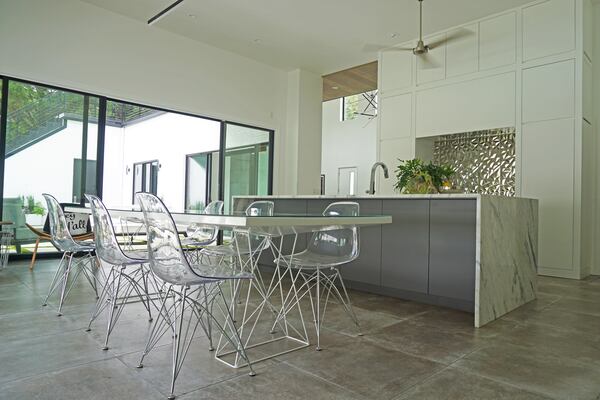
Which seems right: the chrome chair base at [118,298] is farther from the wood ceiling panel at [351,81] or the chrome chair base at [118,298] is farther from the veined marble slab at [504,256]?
the wood ceiling panel at [351,81]

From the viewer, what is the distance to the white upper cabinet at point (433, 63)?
6.06 meters

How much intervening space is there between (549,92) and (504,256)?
311 centimetres

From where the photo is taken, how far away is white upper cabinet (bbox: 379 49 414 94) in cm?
648

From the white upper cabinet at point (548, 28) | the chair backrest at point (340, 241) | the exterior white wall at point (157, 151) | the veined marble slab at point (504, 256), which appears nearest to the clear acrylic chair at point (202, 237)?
the chair backrest at point (340, 241)

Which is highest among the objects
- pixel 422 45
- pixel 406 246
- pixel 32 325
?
pixel 422 45

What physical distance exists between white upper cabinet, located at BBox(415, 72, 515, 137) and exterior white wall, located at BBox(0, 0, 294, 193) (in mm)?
2694

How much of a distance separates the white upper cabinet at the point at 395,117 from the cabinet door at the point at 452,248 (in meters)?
3.64

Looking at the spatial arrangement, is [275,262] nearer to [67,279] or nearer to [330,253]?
[330,253]

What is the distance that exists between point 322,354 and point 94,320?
1543mm

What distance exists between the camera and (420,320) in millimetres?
2809

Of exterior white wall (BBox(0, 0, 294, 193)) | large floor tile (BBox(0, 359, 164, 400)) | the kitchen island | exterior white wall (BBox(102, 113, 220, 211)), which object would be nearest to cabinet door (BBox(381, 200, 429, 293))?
the kitchen island

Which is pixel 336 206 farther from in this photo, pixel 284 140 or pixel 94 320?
pixel 284 140

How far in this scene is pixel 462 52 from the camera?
5852 mm

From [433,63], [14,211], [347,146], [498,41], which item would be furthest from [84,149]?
[347,146]
